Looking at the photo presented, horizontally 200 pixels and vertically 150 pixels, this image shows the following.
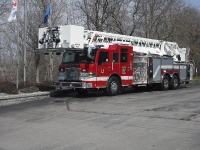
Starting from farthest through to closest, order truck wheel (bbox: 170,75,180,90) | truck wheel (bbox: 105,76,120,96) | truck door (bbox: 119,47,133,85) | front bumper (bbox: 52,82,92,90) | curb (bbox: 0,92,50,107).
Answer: truck wheel (bbox: 170,75,180,90) < truck door (bbox: 119,47,133,85) < truck wheel (bbox: 105,76,120,96) < front bumper (bbox: 52,82,92,90) < curb (bbox: 0,92,50,107)

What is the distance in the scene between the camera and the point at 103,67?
15.2 m

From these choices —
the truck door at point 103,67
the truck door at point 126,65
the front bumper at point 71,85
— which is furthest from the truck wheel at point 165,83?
the front bumper at point 71,85

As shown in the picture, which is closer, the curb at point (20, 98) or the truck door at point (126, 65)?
the curb at point (20, 98)

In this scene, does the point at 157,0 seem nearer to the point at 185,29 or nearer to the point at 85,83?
the point at 185,29

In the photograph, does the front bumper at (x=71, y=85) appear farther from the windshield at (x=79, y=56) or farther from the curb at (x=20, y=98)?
the windshield at (x=79, y=56)

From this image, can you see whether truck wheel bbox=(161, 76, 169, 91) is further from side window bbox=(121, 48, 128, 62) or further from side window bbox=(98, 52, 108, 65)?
side window bbox=(98, 52, 108, 65)

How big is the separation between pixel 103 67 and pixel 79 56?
131 centimetres

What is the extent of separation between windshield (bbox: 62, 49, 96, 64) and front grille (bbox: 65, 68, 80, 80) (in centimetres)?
50

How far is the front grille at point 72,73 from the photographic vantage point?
15.0 metres

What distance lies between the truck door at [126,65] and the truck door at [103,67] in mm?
1053

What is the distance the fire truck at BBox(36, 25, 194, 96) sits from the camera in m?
14.7

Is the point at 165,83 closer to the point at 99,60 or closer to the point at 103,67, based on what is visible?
the point at 103,67

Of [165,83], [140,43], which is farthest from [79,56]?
[165,83]

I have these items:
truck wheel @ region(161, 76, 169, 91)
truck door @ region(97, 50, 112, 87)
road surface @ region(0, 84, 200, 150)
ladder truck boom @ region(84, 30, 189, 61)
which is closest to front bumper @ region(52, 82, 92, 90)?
truck door @ region(97, 50, 112, 87)
